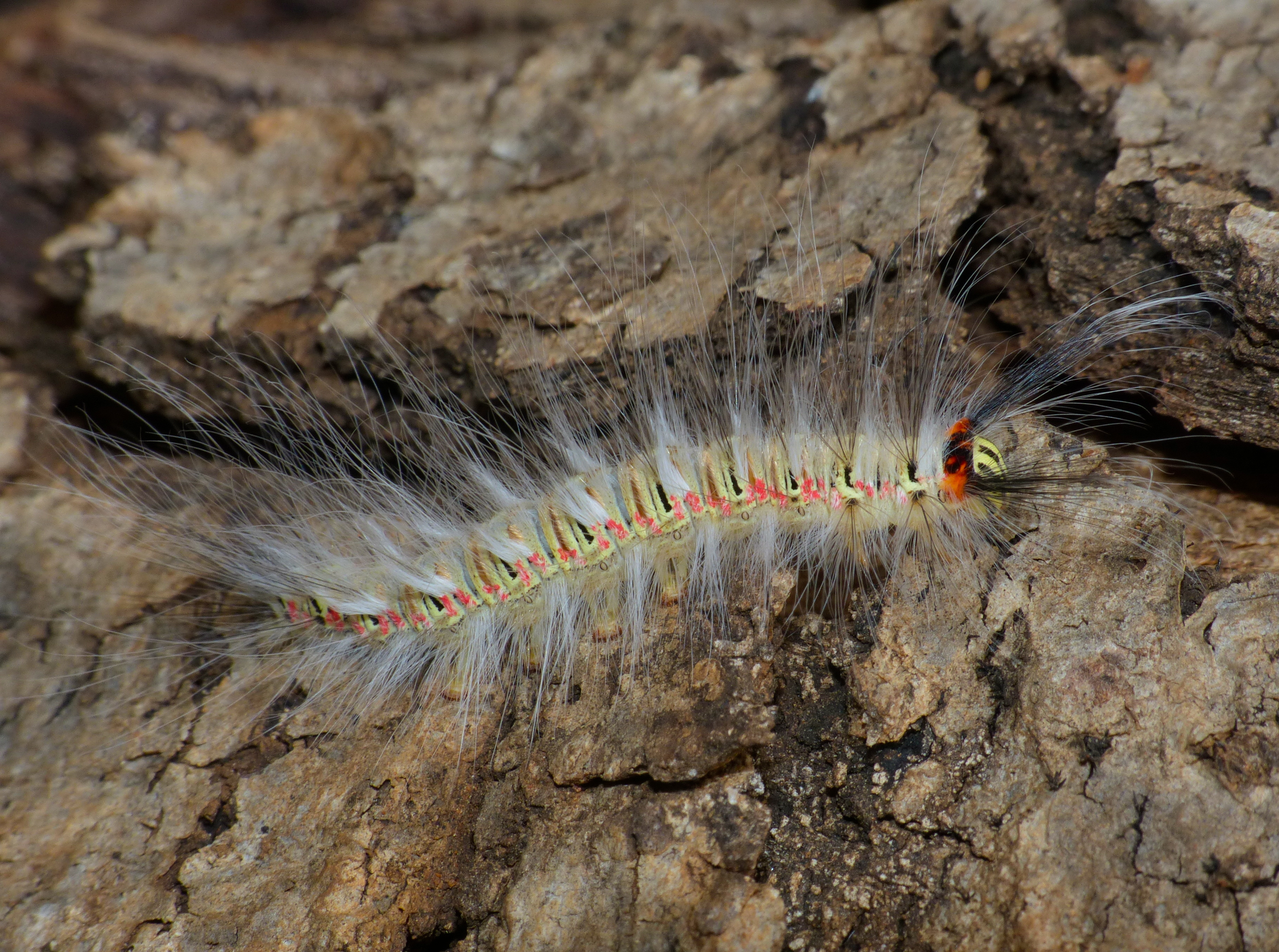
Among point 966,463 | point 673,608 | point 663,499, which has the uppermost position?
point 663,499

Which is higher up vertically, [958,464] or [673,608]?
[958,464]

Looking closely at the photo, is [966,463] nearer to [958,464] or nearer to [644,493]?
[958,464]

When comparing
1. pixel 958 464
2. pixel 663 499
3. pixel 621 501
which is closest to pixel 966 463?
pixel 958 464

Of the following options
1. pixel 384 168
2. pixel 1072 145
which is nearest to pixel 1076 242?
pixel 1072 145

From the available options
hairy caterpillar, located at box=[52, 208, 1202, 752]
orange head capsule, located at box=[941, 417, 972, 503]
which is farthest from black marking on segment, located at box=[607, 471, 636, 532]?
orange head capsule, located at box=[941, 417, 972, 503]

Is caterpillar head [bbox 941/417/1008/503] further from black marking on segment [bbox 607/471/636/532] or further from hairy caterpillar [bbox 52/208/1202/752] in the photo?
black marking on segment [bbox 607/471/636/532]

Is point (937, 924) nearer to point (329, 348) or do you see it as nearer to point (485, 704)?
point (485, 704)
